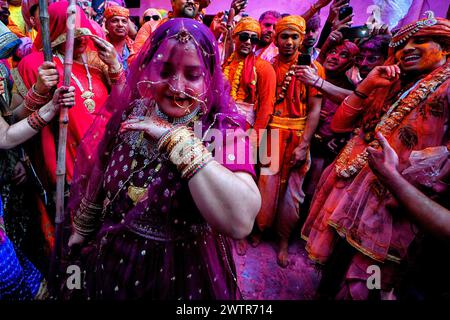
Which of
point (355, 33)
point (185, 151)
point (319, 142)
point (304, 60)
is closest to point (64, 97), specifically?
point (185, 151)

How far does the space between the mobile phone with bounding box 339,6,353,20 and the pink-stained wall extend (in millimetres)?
1856

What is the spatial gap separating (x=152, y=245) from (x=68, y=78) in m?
1.19

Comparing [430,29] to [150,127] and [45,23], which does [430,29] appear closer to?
[150,127]

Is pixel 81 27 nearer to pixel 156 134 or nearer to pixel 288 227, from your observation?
pixel 156 134

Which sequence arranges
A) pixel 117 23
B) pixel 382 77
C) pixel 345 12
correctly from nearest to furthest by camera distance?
1. pixel 382 77
2. pixel 117 23
3. pixel 345 12

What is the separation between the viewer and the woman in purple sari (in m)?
1.07

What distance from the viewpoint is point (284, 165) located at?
330cm

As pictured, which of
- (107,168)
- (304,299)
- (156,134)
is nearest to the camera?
(156,134)

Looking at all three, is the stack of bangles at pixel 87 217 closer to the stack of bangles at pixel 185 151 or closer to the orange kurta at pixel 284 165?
the stack of bangles at pixel 185 151

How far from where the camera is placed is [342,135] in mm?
3178

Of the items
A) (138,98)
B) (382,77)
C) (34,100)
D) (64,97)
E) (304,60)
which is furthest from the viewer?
(304,60)

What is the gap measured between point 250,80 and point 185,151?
2442 millimetres

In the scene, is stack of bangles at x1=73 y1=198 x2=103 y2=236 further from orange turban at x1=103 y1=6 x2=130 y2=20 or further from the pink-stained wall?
the pink-stained wall
